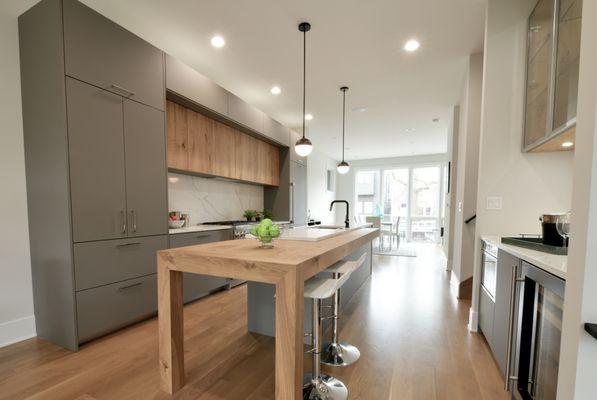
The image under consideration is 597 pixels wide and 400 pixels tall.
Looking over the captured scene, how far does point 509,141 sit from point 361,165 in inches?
287

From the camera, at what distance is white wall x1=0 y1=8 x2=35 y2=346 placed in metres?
1.96

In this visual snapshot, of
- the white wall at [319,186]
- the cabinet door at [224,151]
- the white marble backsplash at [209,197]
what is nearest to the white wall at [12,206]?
the white marble backsplash at [209,197]

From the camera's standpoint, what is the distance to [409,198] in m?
8.64

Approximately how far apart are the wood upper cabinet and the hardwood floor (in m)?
1.74

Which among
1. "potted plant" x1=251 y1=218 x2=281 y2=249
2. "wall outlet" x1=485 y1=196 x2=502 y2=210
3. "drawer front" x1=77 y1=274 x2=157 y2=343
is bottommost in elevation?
"drawer front" x1=77 y1=274 x2=157 y2=343

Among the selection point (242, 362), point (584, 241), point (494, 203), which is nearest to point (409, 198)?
point (494, 203)

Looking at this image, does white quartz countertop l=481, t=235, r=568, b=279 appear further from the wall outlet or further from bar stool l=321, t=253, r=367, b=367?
bar stool l=321, t=253, r=367, b=367

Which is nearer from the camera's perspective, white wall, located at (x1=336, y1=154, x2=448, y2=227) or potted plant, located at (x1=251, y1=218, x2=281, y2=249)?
potted plant, located at (x1=251, y1=218, x2=281, y2=249)

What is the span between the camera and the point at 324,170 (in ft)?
27.8

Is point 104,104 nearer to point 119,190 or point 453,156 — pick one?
point 119,190

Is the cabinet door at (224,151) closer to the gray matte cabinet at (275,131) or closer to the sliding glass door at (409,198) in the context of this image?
the gray matte cabinet at (275,131)

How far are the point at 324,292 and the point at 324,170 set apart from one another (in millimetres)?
7279

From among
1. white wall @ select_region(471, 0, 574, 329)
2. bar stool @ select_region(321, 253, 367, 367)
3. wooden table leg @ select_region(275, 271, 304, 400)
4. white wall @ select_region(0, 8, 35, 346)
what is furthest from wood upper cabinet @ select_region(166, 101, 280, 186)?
white wall @ select_region(471, 0, 574, 329)

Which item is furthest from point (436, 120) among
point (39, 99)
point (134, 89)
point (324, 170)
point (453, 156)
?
point (39, 99)
